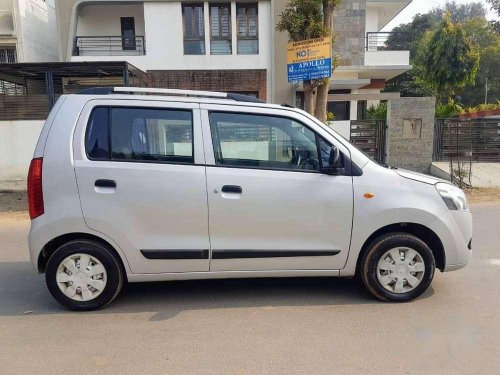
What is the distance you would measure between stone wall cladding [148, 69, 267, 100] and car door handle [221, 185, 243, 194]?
14512 millimetres

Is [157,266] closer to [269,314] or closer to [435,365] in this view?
[269,314]

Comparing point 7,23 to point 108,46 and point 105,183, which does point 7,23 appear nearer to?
point 108,46

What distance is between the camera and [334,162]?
354cm

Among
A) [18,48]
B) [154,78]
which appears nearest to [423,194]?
[154,78]

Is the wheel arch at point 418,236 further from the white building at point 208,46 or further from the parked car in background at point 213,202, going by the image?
the white building at point 208,46

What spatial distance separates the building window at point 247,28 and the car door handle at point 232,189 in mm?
15111

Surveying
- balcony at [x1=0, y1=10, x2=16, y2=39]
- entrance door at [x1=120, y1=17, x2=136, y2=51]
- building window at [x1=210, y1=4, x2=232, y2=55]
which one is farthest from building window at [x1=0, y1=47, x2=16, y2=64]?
building window at [x1=210, y1=4, x2=232, y2=55]

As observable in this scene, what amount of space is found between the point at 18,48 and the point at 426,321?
72.0 ft

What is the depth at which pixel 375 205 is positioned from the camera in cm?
360

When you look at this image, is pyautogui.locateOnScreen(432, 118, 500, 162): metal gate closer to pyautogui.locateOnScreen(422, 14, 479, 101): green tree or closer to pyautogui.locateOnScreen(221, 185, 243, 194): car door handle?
pyautogui.locateOnScreen(422, 14, 479, 101): green tree

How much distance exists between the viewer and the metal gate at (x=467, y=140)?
1270 cm

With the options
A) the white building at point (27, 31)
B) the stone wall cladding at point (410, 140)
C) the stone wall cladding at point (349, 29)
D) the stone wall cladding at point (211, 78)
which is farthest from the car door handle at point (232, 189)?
the white building at point (27, 31)

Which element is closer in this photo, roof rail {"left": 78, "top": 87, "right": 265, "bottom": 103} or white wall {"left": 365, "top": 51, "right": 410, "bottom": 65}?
roof rail {"left": 78, "top": 87, "right": 265, "bottom": 103}

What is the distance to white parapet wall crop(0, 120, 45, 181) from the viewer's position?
11.3m
